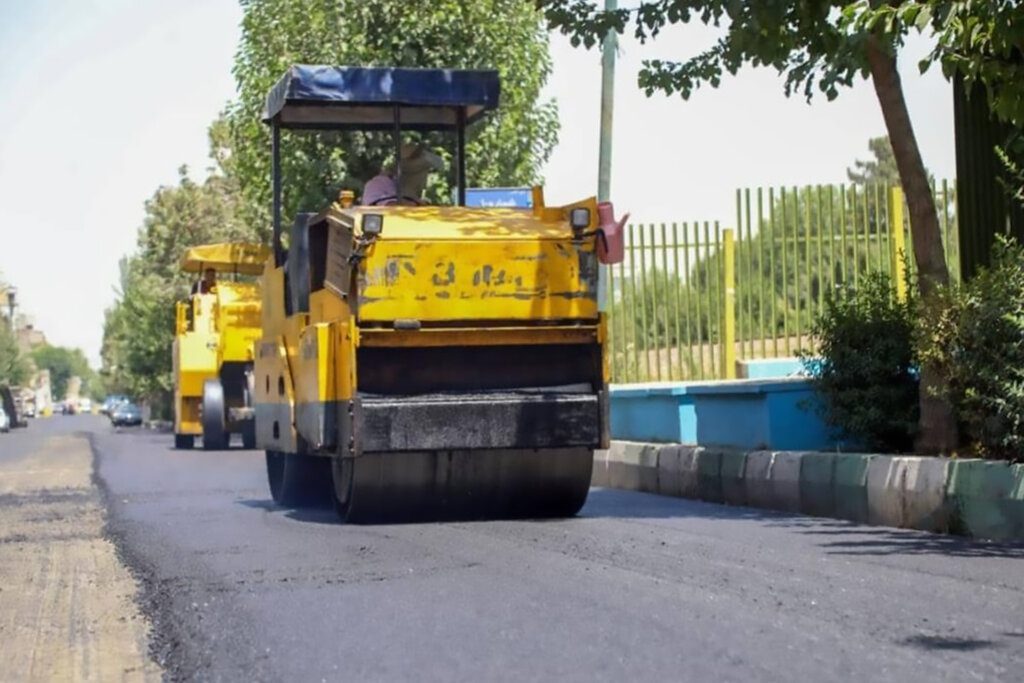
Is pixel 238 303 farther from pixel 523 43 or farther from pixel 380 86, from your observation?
pixel 380 86

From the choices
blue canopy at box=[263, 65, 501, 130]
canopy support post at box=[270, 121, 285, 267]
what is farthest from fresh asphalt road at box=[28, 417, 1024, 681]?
blue canopy at box=[263, 65, 501, 130]

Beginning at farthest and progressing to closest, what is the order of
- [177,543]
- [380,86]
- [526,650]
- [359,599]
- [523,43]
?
[523,43], [380,86], [177,543], [359,599], [526,650]

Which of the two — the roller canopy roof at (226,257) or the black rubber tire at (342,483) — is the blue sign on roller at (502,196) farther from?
the roller canopy roof at (226,257)

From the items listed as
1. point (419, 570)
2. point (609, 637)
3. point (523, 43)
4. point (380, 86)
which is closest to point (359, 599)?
point (419, 570)

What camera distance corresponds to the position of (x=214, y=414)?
3122 cm

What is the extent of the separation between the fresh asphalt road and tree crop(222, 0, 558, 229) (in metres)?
16.4

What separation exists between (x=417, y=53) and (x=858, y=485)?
1804 cm

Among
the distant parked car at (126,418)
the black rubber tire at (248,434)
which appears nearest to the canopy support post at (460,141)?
the black rubber tire at (248,434)

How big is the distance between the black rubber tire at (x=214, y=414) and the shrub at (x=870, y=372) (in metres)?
19.1

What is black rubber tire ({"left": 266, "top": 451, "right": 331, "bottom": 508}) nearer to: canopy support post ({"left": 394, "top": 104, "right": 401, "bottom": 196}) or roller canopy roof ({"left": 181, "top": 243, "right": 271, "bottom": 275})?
canopy support post ({"left": 394, "top": 104, "right": 401, "bottom": 196})

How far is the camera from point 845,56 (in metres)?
11.9

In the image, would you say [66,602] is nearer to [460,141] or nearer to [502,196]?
[460,141]

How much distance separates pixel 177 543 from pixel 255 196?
19356mm

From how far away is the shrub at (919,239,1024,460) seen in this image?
11055 mm
